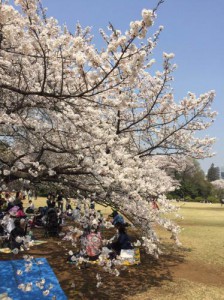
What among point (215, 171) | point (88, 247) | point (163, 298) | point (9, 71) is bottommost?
point (163, 298)

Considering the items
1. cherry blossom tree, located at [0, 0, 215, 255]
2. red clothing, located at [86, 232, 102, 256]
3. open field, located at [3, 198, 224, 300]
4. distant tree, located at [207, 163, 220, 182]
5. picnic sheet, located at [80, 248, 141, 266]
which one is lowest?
open field, located at [3, 198, 224, 300]

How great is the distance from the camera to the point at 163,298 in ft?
24.3

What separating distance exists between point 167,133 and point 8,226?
710 cm

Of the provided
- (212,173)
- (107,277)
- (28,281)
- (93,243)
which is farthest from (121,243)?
(212,173)

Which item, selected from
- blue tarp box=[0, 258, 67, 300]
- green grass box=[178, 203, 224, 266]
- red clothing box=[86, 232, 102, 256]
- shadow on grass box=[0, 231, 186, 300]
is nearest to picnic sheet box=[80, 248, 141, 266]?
shadow on grass box=[0, 231, 186, 300]

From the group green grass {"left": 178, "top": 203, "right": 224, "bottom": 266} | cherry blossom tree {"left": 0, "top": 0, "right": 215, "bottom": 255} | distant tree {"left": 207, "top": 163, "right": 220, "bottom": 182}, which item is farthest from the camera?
distant tree {"left": 207, "top": 163, "right": 220, "bottom": 182}

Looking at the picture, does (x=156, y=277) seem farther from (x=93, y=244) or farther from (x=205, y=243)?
(x=205, y=243)

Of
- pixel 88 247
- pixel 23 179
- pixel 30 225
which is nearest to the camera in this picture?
pixel 23 179

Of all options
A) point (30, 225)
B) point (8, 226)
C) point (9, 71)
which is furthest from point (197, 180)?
point (9, 71)

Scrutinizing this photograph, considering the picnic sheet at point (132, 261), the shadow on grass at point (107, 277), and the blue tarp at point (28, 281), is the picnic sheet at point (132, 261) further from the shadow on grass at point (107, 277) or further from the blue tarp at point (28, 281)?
the blue tarp at point (28, 281)

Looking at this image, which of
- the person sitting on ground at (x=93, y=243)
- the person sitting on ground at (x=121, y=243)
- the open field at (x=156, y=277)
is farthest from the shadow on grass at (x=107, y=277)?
the person sitting on ground at (x=121, y=243)

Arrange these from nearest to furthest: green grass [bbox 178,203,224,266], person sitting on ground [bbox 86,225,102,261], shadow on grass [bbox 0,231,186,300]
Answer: shadow on grass [bbox 0,231,186,300]
person sitting on ground [bbox 86,225,102,261]
green grass [bbox 178,203,224,266]

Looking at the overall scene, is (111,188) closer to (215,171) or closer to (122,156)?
(122,156)

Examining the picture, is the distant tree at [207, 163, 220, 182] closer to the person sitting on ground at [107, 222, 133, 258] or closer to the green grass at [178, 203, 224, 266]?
the green grass at [178, 203, 224, 266]
